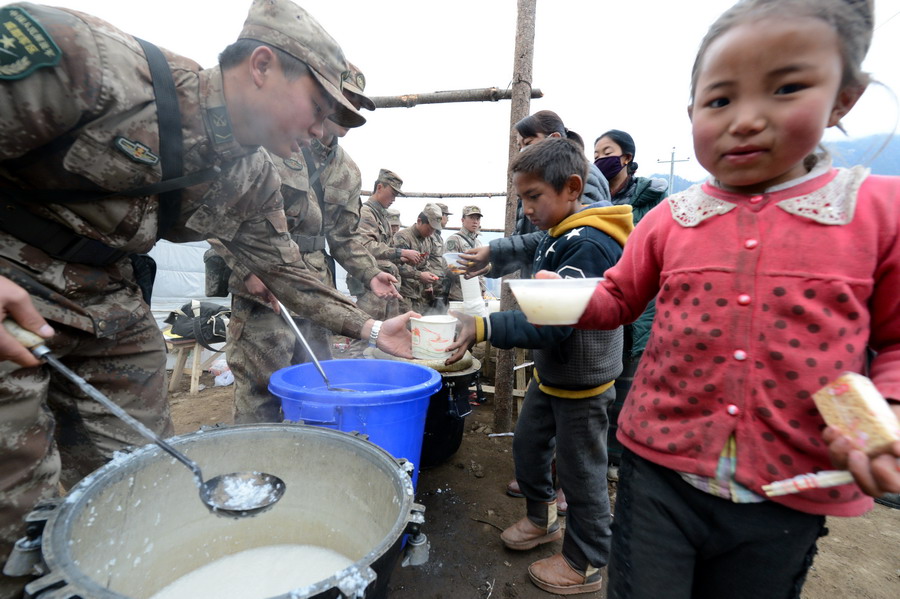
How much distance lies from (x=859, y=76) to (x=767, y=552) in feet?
3.53

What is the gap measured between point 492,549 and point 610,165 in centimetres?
292

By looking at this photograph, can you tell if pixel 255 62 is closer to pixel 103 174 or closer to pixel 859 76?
pixel 103 174

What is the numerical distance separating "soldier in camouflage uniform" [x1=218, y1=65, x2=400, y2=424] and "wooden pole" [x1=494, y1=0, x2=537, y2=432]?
1238mm

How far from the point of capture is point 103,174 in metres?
1.37

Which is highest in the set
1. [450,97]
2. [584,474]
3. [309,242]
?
[450,97]

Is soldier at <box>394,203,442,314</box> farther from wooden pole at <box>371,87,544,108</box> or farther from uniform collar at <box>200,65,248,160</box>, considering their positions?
uniform collar at <box>200,65,248,160</box>

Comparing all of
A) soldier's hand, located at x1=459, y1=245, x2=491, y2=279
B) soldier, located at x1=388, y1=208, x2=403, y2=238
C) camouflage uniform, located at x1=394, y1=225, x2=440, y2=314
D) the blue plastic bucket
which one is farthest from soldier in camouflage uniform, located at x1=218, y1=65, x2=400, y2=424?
soldier, located at x1=388, y1=208, x2=403, y2=238

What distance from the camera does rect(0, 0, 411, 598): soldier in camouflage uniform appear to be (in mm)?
1195

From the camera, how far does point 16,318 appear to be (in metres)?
0.99

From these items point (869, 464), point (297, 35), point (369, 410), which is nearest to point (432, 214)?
point (297, 35)

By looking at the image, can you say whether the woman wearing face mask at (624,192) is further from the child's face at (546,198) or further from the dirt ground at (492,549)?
the child's face at (546,198)

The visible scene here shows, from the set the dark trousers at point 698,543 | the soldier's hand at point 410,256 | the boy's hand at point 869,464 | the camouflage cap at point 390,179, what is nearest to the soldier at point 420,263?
the soldier's hand at point 410,256

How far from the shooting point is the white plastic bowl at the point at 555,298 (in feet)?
3.44

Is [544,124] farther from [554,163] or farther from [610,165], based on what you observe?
[554,163]
